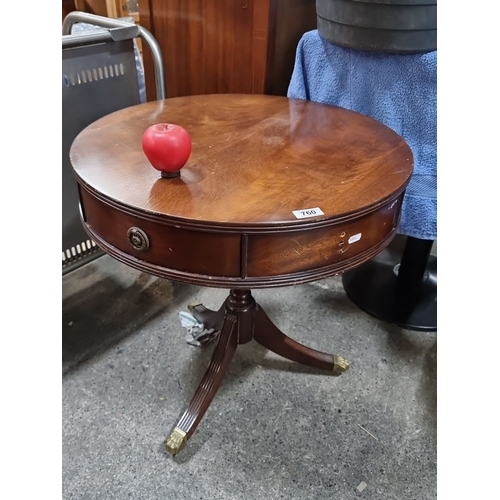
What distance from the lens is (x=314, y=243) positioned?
0.71 metres

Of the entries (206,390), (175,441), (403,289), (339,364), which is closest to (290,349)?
(339,364)

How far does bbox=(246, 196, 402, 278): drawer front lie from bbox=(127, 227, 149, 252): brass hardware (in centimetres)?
17

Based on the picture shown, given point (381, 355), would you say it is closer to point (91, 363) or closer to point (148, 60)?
point (91, 363)

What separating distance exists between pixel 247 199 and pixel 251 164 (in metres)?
0.14

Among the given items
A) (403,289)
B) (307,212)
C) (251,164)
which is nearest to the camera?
(307,212)

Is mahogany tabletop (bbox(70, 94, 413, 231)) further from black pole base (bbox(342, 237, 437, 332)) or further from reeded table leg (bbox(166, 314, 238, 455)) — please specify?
black pole base (bbox(342, 237, 437, 332))

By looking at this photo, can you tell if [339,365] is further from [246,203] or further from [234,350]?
[246,203]

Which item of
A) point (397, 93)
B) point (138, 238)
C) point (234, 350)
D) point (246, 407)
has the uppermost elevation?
point (397, 93)

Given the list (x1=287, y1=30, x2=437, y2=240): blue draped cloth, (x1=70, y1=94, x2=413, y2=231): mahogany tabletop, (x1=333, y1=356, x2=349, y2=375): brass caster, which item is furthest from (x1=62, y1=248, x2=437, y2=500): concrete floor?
(x1=70, y1=94, x2=413, y2=231): mahogany tabletop

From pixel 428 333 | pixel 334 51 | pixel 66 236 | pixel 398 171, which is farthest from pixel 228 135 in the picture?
pixel 428 333

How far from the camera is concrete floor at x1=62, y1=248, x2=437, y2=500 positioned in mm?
1039

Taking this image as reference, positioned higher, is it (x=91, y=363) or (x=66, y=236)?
(x=66, y=236)

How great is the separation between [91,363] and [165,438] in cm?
34

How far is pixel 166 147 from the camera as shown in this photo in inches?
28.5
